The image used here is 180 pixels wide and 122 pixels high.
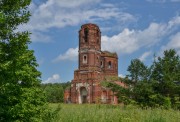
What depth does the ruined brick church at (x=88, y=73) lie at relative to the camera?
54.7 metres

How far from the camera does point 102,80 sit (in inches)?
2181

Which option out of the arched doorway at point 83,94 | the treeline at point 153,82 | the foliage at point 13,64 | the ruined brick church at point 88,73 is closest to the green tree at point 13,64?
the foliage at point 13,64

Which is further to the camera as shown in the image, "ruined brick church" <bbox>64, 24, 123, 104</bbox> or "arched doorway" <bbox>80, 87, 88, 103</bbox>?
"arched doorway" <bbox>80, 87, 88, 103</bbox>

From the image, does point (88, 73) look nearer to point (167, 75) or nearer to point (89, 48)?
point (89, 48)

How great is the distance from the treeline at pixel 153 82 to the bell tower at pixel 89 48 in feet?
86.3

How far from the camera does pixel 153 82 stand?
26.9 meters

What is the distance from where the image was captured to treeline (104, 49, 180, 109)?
2612cm

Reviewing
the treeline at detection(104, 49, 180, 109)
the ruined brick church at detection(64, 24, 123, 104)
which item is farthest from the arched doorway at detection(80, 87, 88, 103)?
the treeline at detection(104, 49, 180, 109)

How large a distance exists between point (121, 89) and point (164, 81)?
4364 mm

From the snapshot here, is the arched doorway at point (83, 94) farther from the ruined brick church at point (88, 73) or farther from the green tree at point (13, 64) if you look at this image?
the green tree at point (13, 64)

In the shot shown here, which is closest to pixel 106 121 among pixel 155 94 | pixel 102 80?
pixel 155 94

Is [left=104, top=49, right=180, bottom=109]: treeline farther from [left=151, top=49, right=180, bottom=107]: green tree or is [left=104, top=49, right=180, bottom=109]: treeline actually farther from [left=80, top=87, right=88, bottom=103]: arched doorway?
[left=80, top=87, right=88, bottom=103]: arched doorway

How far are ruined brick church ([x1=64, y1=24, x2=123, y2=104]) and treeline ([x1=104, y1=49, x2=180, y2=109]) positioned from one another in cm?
2463

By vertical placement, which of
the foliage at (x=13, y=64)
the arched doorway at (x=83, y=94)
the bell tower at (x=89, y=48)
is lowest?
the foliage at (x=13, y=64)
